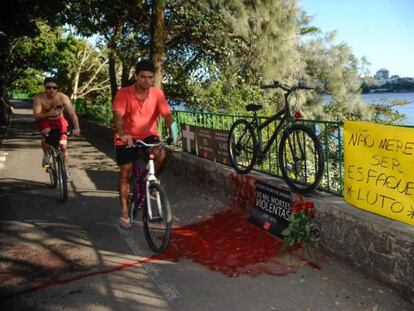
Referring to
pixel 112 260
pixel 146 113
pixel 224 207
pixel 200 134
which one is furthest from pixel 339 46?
pixel 112 260

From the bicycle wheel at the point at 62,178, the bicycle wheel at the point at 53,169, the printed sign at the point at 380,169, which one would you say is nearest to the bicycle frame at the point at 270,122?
the printed sign at the point at 380,169

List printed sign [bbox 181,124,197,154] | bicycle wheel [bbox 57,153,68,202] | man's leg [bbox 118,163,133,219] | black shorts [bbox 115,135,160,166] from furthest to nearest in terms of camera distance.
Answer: printed sign [bbox 181,124,197,154]
bicycle wheel [bbox 57,153,68,202]
man's leg [bbox 118,163,133,219]
black shorts [bbox 115,135,160,166]

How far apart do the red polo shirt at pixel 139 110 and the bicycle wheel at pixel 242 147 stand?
162cm

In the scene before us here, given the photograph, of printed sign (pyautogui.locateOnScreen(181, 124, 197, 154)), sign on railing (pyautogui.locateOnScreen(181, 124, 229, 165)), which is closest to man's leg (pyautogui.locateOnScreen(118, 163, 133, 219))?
sign on railing (pyautogui.locateOnScreen(181, 124, 229, 165))

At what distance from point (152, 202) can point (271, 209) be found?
5.43ft

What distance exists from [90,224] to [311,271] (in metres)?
3.24

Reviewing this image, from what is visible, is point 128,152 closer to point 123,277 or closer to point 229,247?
point 123,277

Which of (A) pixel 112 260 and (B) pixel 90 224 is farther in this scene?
(B) pixel 90 224

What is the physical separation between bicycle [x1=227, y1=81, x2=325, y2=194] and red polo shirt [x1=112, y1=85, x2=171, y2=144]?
1.56 m

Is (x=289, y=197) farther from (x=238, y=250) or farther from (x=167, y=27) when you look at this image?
(x=167, y=27)

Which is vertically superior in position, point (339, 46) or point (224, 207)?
point (339, 46)

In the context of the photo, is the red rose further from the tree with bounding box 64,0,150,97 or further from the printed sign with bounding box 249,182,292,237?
the tree with bounding box 64,0,150,97

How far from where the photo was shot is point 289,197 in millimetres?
4879

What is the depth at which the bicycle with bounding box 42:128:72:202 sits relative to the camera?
6.70 meters
